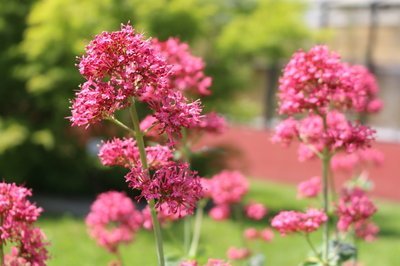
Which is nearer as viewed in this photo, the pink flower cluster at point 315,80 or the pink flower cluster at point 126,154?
the pink flower cluster at point 126,154

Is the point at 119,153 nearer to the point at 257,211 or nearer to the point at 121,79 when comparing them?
the point at 121,79

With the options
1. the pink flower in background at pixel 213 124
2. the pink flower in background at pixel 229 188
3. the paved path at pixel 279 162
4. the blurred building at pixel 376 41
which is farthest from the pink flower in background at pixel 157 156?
the blurred building at pixel 376 41

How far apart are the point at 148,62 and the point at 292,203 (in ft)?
30.1

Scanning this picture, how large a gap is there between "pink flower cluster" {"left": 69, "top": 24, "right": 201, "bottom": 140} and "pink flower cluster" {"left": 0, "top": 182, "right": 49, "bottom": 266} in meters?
0.45

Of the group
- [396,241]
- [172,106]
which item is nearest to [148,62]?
[172,106]

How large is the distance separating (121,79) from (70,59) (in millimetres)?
8518

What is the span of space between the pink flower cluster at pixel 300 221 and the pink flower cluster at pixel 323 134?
278mm

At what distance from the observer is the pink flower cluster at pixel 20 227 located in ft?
7.38

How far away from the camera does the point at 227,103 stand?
1123cm

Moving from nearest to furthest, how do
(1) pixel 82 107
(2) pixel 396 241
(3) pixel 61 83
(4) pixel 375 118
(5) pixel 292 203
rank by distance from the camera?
(1) pixel 82 107
(2) pixel 396 241
(3) pixel 61 83
(5) pixel 292 203
(4) pixel 375 118

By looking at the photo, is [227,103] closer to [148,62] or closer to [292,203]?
[292,203]

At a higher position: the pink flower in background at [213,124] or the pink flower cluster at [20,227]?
the pink flower in background at [213,124]

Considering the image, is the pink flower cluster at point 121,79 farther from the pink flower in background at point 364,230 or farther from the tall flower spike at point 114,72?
the pink flower in background at point 364,230

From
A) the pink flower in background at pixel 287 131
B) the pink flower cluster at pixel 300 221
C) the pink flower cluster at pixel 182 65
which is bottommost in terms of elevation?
the pink flower cluster at pixel 300 221
